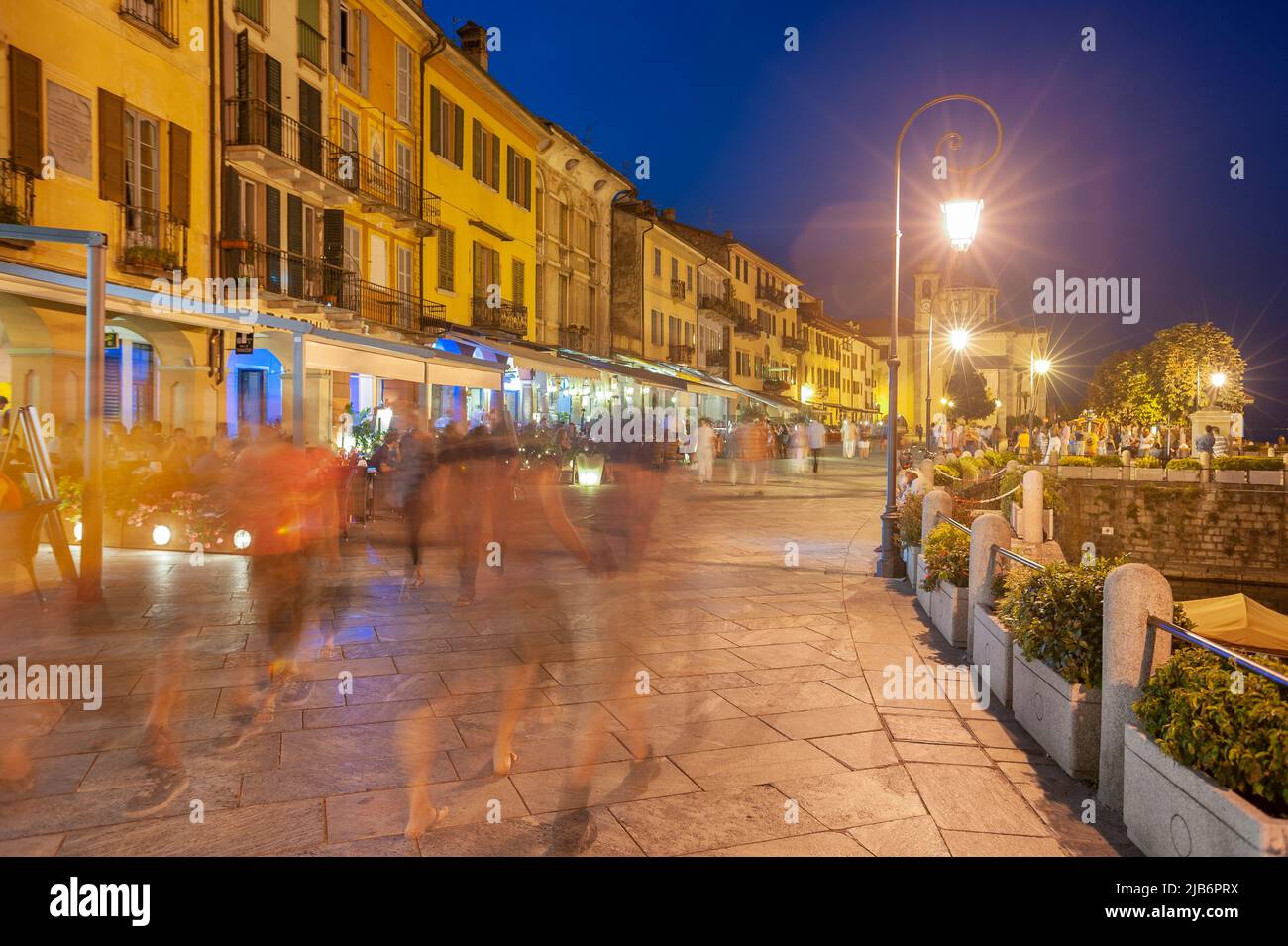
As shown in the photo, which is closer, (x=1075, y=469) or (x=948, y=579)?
(x=948, y=579)

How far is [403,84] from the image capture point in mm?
21812

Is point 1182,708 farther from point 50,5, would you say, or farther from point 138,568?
point 50,5

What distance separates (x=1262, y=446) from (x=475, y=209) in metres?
36.0

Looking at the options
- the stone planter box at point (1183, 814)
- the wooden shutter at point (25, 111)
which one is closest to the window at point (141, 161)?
the wooden shutter at point (25, 111)

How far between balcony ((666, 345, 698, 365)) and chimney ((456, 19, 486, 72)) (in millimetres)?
15851

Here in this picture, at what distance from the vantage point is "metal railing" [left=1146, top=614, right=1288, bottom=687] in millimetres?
3274

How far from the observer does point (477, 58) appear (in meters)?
27.6

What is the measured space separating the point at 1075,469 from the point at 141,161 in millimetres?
24845

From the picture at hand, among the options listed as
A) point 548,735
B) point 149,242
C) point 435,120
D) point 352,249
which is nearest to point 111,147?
point 149,242

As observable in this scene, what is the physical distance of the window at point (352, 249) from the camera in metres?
19.6

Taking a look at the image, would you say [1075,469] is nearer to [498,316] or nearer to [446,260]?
[498,316]

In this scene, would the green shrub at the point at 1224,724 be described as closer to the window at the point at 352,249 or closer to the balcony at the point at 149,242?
the balcony at the point at 149,242

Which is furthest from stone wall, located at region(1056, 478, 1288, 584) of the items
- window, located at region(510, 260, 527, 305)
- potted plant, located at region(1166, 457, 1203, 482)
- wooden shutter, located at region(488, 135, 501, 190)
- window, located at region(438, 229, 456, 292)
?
wooden shutter, located at region(488, 135, 501, 190)
